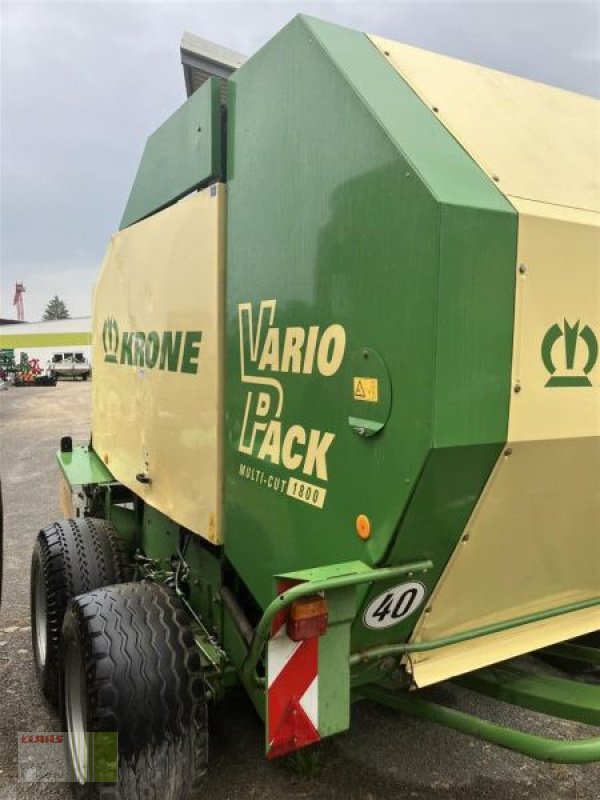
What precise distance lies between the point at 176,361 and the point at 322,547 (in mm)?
1286

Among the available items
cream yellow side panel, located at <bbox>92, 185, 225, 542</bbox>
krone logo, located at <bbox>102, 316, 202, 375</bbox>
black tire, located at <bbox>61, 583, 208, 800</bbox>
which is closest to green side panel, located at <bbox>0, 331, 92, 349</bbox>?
krone logo, located at <bbox>102, 316, 202, 375</bbox>

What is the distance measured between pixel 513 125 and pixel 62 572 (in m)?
2.88

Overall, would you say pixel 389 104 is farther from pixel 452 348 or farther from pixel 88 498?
pixel 88 498

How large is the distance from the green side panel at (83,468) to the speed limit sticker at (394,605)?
2852mm

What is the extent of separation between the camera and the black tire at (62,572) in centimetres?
333

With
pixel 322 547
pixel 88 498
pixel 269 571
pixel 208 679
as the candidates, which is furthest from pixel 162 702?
pixel 88 498

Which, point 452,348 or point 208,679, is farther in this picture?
point 208,679

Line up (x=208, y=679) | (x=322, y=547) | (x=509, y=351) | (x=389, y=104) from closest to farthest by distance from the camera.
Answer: (x=509, y=351) → (x=389, y=104) → (x=322, y=547) → (x=208, y=679)

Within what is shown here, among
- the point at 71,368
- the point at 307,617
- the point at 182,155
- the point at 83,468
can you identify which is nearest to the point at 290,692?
the point at 307,617

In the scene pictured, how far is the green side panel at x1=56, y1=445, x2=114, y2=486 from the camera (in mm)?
4492

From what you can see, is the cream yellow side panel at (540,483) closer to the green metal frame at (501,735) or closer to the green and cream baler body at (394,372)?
the green and cream baler body at (394,372)

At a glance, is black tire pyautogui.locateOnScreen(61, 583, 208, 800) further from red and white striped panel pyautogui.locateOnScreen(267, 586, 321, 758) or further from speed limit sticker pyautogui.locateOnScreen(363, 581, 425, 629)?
speed limit sticker pyautogui.locateOnScreen(363, 581, 425, 629)

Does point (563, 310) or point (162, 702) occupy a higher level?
point (563, 310)

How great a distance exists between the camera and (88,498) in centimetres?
453
